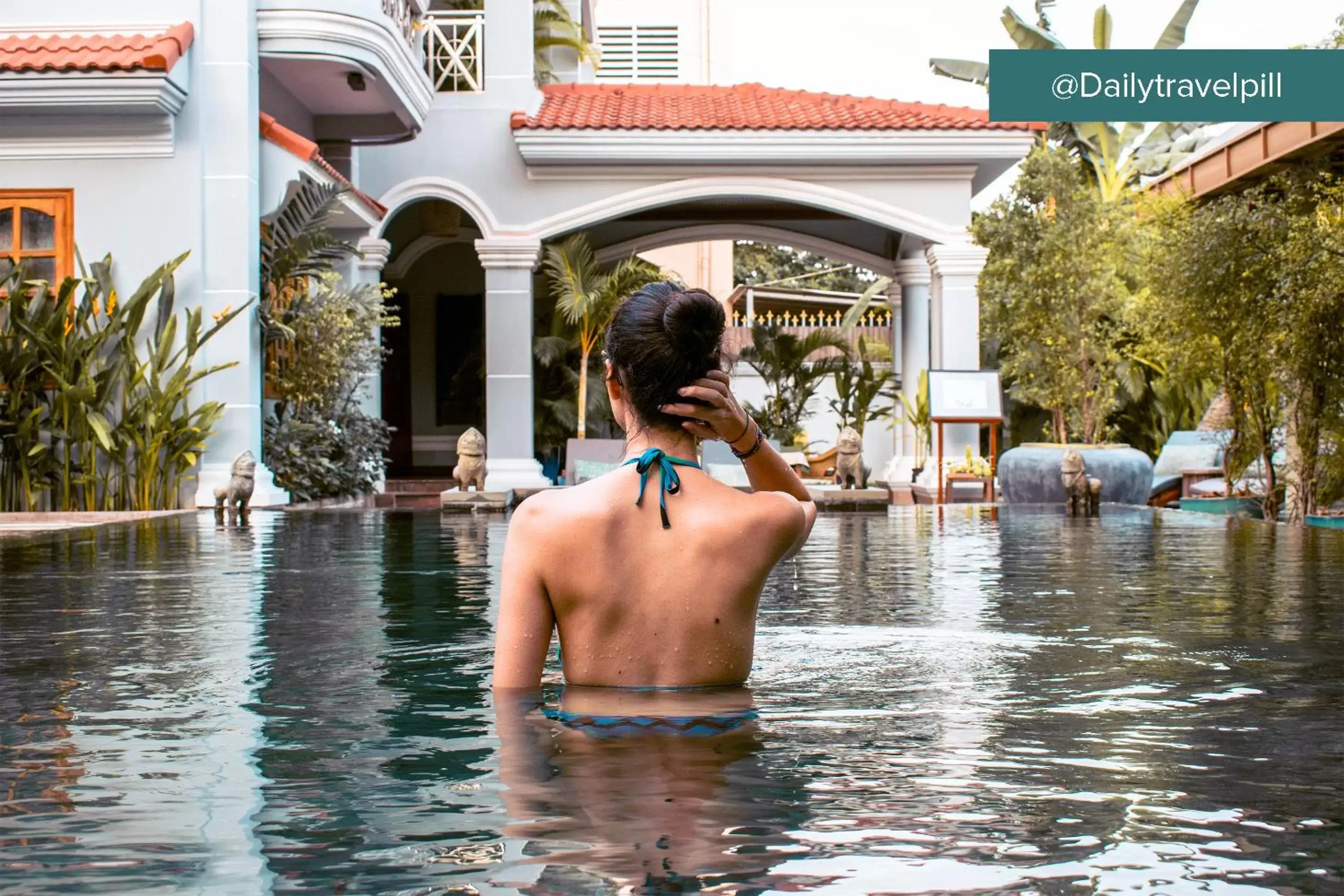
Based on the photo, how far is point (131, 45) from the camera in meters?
13.4

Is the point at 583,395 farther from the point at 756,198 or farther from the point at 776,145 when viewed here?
the point at 776,145

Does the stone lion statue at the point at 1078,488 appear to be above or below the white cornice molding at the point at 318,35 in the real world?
below

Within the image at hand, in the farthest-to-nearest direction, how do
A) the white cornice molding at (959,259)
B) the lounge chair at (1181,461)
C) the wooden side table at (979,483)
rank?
the lounge chair at (1181,461), the white cornice molding at (959,259), the wooden side table at (979,483)

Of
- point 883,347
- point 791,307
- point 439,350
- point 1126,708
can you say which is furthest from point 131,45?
point 791,307

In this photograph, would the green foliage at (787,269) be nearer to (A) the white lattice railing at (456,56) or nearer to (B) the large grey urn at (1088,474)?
(A) the white lattice railing at (456,56)

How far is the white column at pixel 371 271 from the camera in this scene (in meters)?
18.4

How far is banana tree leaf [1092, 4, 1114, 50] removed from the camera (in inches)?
1160

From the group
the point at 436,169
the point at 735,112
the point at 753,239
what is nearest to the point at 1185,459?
the point at 753,239

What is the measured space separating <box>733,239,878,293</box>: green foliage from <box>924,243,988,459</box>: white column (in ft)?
76.2

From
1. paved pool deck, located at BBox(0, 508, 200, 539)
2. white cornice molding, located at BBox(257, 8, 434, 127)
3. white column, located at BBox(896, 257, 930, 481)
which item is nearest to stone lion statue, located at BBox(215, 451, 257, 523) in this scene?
paved pool deck, located at BBox(0, 508, 200, 539)

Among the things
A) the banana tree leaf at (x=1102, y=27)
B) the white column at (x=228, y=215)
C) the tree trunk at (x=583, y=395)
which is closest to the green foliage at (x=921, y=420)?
the tree trunk at (x=583, y=395)

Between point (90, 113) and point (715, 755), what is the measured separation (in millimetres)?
12096

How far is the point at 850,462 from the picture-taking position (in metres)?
14.5

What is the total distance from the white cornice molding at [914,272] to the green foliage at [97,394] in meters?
10.1
